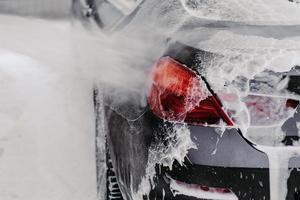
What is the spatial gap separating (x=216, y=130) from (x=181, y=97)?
20 cm

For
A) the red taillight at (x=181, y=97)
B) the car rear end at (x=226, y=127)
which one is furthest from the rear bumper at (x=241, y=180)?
the red taillight at (x=181, y=97)

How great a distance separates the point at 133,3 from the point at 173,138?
1.31 metres

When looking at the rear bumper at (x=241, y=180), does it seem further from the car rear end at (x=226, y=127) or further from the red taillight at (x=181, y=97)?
the red taillight at (x=181, y=97)

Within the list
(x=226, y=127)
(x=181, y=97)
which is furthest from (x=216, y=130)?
(x=181, y=97)

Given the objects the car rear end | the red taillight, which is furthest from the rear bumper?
the red taillight

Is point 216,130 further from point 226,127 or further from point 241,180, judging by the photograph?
point 241,180

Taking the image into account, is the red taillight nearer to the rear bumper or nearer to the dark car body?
the dark car body

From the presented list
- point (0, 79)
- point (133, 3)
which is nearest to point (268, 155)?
point (133, 3)

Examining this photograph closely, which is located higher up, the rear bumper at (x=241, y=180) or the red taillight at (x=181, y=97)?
the red taillight at (x=181, y=97)

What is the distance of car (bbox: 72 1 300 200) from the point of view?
6.66ft

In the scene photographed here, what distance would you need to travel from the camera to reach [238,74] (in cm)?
203

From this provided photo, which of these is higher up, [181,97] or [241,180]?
[181,97]

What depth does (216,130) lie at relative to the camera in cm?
211

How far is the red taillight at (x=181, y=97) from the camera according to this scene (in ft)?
6.88
